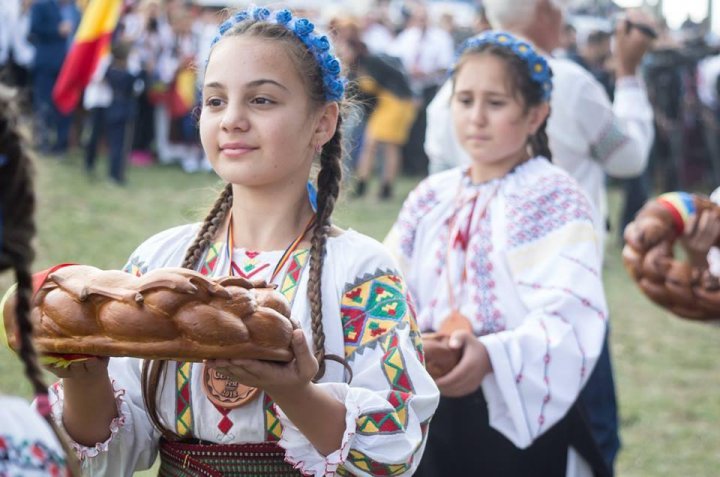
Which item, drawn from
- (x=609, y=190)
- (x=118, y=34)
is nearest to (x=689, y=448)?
(x=118, y=34)

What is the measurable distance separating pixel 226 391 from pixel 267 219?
1.37 ft

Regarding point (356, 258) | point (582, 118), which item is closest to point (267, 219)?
point (356, 258)

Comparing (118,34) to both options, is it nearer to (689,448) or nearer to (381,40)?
(381,40)

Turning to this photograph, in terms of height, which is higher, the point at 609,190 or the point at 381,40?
the point at 381,40

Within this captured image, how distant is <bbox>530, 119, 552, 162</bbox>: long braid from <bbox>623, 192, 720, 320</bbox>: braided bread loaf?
496 mm

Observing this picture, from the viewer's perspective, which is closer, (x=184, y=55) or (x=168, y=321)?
(x=168, y=321)

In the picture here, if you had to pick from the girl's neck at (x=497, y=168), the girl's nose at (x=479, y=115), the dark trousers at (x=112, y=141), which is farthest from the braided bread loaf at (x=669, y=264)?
the dark trousers at (x=112, y=141)

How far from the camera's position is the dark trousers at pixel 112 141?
39.5ft

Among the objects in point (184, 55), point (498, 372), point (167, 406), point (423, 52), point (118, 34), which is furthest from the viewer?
point (423, 52)

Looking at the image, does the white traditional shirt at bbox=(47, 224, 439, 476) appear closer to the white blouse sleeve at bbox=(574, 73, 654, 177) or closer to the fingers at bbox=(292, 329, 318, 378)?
the fingers at bbox=(292, 329, 318, 378)

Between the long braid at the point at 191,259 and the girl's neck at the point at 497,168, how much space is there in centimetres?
123

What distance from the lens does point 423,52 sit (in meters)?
15.8

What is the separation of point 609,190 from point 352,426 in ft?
44.0

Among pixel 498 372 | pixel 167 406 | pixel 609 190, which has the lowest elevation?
pixel 609 190
